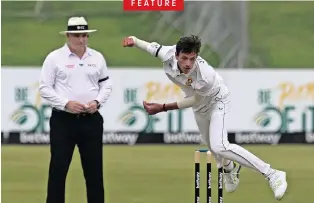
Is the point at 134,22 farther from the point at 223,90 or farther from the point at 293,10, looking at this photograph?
the point at 223,90

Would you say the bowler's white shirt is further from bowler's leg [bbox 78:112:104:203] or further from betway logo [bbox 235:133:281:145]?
betway logo [bbox 235:133:281:145]

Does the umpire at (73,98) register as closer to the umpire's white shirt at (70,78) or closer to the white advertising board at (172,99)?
the umpire's white shirt at (70,78)

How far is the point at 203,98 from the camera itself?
21.3 feet

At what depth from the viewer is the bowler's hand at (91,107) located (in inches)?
247

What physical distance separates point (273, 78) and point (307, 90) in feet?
1.37

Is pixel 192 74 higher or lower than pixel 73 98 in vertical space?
higher

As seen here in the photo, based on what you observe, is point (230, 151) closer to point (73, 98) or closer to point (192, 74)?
point (192, 74)

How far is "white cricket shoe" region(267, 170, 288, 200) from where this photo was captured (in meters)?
6.41

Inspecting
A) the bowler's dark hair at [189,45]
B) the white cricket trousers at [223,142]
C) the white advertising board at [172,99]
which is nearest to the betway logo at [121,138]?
the white advertising board at [172,99]

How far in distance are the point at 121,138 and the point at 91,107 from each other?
468 cm

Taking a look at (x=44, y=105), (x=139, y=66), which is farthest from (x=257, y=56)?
(x=44, y=105)

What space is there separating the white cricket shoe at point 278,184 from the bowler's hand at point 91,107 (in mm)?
1302

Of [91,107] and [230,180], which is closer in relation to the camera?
[91,107]

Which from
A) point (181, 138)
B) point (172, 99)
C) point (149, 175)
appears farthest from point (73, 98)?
point (181, 138)
